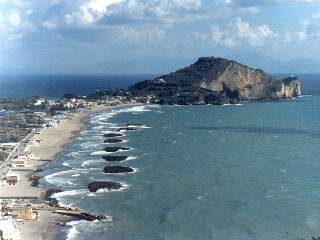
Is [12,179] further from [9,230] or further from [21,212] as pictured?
[9,230]

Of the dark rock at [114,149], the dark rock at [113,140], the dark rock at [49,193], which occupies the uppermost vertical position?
the dark rock at [113,140]

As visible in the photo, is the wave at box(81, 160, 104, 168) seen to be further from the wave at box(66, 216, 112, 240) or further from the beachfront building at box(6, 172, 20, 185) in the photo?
the wave at box(66, 216, 112, 240)

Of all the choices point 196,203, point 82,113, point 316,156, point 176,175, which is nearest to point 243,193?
point 196,203

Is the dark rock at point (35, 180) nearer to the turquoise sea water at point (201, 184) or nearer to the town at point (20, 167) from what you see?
the town at point (20, 167)

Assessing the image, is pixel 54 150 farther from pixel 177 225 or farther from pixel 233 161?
pixel 177 225

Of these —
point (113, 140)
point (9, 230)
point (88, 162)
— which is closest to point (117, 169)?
point (88, 162)

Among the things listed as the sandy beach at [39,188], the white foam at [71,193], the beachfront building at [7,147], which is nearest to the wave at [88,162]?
the sandy beach at [39,188]

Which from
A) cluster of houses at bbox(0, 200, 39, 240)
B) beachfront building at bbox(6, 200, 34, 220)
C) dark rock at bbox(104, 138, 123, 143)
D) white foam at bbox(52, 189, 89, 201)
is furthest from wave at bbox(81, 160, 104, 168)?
beachfront building at bbox(6, 200, 34, 220)
